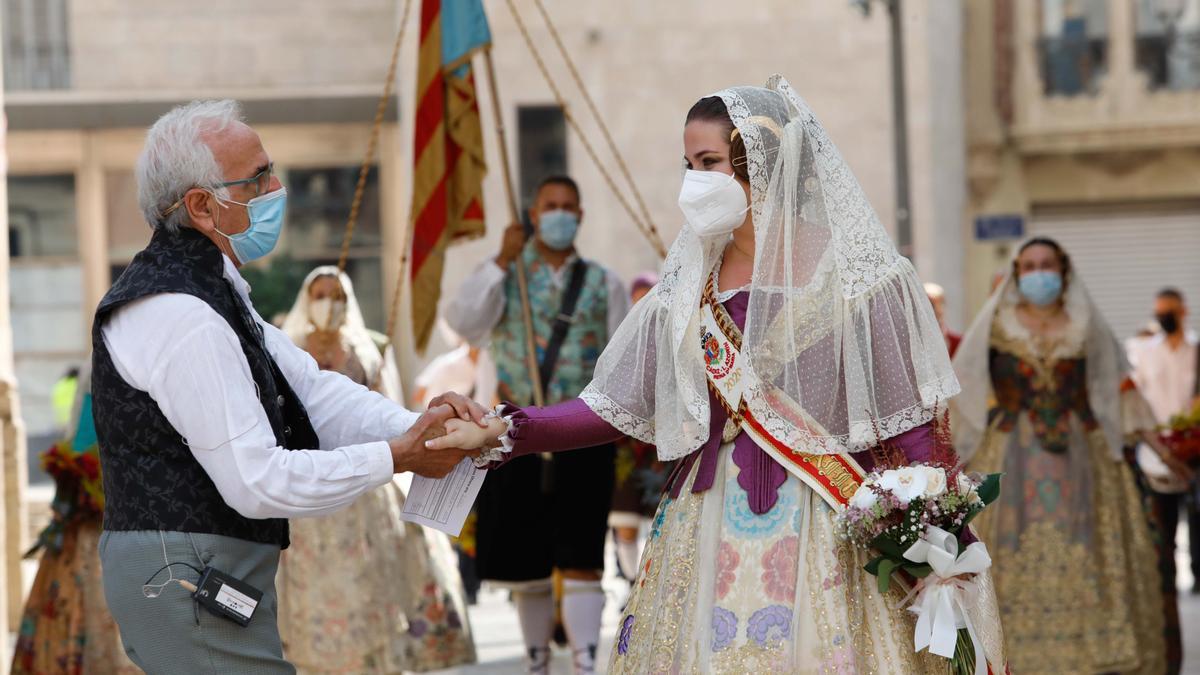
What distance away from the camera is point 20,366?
24547 millimetres

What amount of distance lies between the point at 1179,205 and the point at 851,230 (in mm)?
21318

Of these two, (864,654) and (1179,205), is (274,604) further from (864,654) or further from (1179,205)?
(1179,205)

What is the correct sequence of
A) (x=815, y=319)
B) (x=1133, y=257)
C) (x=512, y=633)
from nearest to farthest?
(x=815, y=319), (x=512, y=633), (x=1133, y=257)

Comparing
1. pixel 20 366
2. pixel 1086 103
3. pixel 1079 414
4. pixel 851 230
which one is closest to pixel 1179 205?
pixel 1086 103

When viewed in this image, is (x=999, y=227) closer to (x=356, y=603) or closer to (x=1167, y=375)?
(x=1167, y=375)

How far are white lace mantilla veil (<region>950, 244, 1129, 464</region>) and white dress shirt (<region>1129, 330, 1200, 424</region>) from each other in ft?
18.9

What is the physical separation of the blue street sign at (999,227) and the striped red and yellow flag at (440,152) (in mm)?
9506

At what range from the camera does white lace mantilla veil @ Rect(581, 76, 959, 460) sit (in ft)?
13.8

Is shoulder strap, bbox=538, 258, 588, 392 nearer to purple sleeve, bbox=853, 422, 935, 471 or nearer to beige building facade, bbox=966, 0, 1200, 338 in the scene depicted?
purple sleeve, bbox=853, 422, 935, 471

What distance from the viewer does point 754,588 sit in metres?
4.14

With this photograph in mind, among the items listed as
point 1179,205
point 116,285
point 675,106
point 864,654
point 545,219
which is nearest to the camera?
point 116,285

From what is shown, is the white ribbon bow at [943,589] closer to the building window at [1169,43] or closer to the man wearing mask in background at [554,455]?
the man wearing mask in background at [554,455]

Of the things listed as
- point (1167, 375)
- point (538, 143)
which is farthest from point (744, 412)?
point (538, 143)

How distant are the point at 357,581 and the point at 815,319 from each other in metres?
4.09
